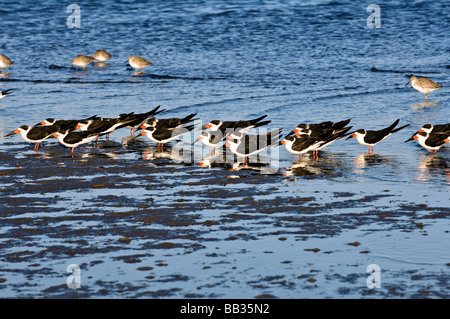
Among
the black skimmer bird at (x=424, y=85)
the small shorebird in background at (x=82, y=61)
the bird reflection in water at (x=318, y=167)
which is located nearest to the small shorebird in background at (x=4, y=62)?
the small shorebird in background at (x=82, y=61)

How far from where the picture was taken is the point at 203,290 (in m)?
7.17

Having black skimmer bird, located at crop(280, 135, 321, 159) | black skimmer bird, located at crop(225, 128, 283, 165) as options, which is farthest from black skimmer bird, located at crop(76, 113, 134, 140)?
black skimmer bird, located at crop(280, 135, 321, 159)

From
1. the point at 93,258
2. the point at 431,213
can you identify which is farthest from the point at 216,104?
the point at 93,258

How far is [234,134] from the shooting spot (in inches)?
575

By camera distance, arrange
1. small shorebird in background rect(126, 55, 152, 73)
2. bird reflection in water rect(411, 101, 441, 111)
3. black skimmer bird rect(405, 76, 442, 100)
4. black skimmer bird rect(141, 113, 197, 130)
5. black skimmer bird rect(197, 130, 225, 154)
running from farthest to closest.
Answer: small shorebird in background rect(126, 55, 152, 73), black skimmer bird rect(405, 76, 442, 100), bird reflection in water rect(411, 101, 441, 111), black skimmer bird rect(141, 113, 197, 130), black skimmer bird rect(197, 130, 225, 154)

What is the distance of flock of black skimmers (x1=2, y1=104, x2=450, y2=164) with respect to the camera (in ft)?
45.4

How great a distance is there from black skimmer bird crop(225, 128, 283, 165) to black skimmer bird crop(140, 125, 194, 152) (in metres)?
1.31

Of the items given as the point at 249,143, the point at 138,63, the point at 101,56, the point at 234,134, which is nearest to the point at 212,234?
the point at 249,143

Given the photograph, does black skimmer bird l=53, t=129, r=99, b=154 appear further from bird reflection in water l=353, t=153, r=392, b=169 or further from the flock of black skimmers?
bird reflection in water l=353, t=153, r=392, b=169

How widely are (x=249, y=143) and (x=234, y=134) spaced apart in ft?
3.05

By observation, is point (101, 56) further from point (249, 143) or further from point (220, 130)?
point (249, 143)

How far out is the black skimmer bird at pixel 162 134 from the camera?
14.9 meters

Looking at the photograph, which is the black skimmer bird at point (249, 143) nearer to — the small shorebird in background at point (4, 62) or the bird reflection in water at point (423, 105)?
the bird reflection in water at point (423, 105)
